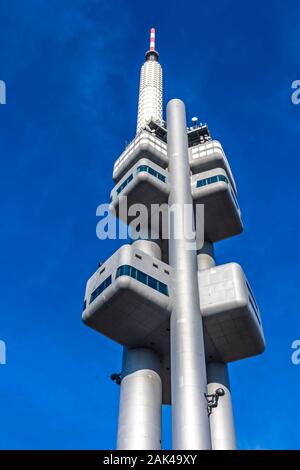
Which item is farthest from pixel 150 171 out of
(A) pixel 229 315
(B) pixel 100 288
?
(A) pixel 229 315

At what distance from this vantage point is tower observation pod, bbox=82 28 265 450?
44.6 metres

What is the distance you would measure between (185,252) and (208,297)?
21.3 feet

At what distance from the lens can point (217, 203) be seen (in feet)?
207

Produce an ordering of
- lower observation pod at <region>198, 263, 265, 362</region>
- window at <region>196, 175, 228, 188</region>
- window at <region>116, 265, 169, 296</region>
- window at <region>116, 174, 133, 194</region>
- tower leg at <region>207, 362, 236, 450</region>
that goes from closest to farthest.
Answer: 1. window at <region>116, 265, 169, 296</region>
2. lower observation pod at <region>198, 263, 265, 362</region>
3. tower leg at <region>207, 362, 236, 450</region>
4. window at <region>196, 175, 228, 188</region>
5. window at <region>116, 174, 133, 194</region>

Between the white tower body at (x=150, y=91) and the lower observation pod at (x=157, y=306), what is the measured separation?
130ft

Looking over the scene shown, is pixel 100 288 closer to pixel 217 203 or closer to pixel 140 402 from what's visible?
pixel 140 402

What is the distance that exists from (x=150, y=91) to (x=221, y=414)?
67.4 m

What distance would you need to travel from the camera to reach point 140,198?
211 ft

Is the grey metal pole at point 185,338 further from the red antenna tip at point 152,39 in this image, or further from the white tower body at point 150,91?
the red antenna tip at point 152,39

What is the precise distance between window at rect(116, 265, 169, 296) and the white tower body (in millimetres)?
40990

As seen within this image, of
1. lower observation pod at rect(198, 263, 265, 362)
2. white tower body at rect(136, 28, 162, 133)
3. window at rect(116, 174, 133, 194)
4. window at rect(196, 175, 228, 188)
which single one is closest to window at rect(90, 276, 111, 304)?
lower observation pod at rect(198, 263, 265, 362)

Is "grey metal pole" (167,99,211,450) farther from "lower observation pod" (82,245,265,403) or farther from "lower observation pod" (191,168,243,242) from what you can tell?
"lower observation pod" (191,168,243,242)
